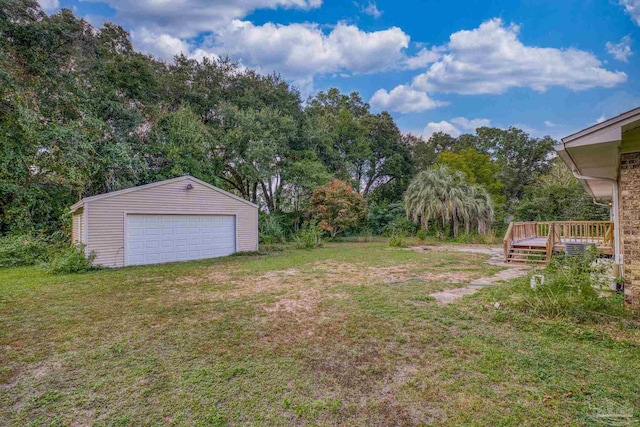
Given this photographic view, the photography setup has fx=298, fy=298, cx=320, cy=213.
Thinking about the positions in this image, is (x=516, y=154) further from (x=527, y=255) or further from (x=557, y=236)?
(x=527, y=255)

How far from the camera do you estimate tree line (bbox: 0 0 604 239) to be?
997cm

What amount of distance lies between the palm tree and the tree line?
162cm

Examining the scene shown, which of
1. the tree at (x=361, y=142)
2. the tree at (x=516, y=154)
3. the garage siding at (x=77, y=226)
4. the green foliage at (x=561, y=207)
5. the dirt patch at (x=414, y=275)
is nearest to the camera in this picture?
the dirt patch at (x=414, y=275)

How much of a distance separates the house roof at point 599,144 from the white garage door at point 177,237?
9.87m

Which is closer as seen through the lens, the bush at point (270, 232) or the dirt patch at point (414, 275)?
the dirt patch at point (414, 275)

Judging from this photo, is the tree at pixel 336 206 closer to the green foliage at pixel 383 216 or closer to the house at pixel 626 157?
the green foliage at pixel 383 216

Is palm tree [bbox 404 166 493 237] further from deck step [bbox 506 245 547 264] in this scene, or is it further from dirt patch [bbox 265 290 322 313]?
dirt patch [bbox 265 290 322 313]

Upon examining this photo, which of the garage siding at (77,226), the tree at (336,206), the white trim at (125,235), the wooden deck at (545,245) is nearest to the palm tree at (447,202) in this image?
the tree at (336,206)

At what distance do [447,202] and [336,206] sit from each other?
17.9ft

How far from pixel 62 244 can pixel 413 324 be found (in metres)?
10.6

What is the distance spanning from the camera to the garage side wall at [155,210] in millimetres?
8258

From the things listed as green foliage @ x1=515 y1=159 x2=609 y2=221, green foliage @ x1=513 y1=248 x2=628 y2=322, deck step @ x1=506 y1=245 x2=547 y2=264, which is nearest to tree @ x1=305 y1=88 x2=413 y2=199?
green foliage @ x1=515 y1=159 x2=609 y2=221

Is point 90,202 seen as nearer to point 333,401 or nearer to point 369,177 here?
point 333,401

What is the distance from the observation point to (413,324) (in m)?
3.67
